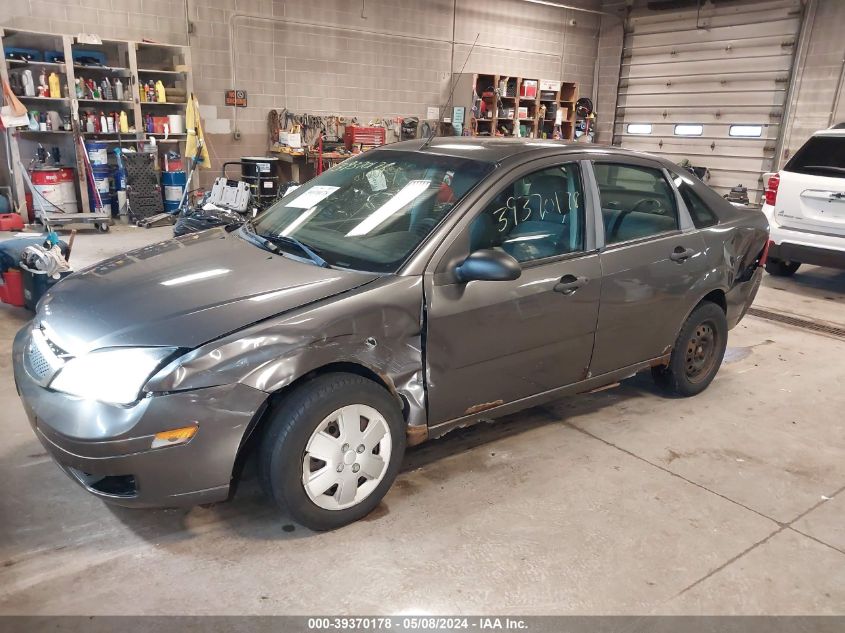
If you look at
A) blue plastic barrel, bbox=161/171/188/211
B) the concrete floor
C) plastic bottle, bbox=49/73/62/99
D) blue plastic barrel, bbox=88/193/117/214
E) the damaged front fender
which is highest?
plastic bottle, bbox=49/73/62/99

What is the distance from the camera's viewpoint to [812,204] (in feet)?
20.7

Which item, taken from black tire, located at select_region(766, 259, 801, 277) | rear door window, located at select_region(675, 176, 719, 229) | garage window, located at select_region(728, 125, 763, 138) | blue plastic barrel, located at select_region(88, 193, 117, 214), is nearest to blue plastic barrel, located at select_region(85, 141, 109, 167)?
blue plastic barrel, located at select_region(88, 193, 117, 214)

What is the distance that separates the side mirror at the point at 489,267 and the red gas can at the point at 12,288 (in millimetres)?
3902

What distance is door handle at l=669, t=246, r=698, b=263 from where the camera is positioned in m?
3.41

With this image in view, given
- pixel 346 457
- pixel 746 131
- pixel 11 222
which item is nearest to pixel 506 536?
pixel 346 457

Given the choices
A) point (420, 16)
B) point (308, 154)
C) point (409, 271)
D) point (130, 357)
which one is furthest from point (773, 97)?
point (130, 357)

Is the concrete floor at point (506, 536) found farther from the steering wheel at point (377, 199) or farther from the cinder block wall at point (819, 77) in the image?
the cinder block wall at point (819, 77)

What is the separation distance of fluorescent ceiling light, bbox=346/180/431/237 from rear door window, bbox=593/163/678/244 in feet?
3.01

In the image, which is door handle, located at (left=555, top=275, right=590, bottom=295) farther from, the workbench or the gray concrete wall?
the gray concrete wall

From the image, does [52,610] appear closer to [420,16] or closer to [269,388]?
[269,388]

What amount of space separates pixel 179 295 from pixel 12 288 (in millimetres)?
3298

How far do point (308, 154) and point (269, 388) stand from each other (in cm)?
860

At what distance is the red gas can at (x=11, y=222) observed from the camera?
811 centimetres

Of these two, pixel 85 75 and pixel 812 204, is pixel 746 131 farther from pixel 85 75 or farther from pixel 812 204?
pixel 85 75
